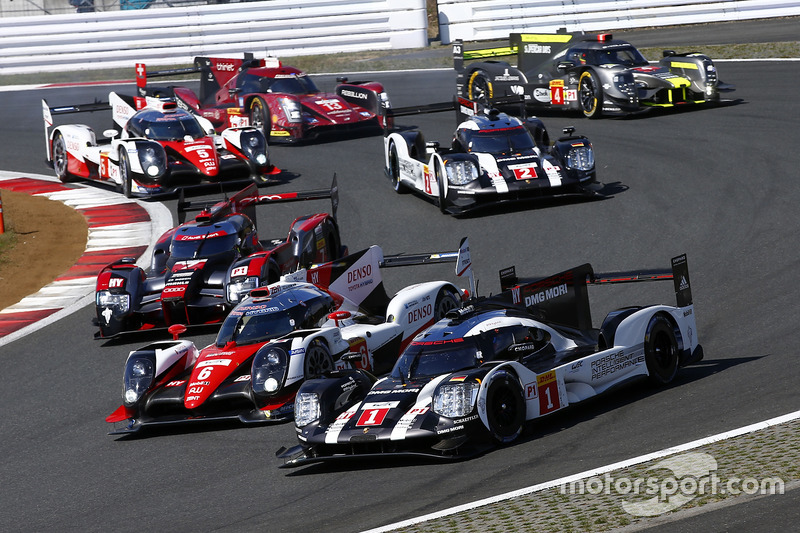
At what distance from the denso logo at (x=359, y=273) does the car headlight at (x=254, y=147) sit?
8686 mm

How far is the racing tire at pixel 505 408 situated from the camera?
378 inches

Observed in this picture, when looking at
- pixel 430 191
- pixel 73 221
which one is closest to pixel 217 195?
pixel 73 221

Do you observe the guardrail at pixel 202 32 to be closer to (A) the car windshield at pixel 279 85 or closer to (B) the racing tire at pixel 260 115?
(A) the car windshield at pixel 279 85

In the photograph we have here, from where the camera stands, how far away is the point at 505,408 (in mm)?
9820

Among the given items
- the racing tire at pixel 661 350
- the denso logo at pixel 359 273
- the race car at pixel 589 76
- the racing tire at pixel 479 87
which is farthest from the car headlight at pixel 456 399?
the racing tire at pixel 479 87

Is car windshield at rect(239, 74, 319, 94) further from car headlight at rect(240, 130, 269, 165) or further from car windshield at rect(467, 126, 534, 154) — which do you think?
car windshield at rect(467, 126, 534, 154)

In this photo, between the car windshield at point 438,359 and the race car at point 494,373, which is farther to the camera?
the car windshield at point 438,359

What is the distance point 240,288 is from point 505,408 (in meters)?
6.06

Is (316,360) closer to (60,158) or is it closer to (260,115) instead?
(260,115)

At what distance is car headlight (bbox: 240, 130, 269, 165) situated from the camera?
22.8 metres

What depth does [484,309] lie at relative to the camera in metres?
11.0

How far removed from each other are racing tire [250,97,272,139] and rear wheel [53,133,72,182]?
14.0 feet

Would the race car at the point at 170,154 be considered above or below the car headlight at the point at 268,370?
above

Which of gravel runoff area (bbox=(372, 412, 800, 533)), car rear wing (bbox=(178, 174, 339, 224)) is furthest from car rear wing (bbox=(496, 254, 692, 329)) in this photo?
car rear wing (bbox=(178, 174, 339, 224))
